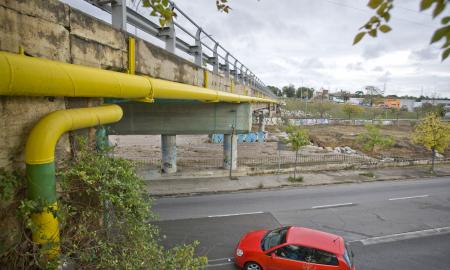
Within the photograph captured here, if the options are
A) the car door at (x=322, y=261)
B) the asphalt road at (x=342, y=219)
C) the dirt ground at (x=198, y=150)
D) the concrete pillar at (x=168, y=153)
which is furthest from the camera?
the dirt ground at (x=198, y=150)

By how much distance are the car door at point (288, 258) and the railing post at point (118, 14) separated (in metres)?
6.50

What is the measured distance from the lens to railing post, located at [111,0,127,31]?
4.52 meters

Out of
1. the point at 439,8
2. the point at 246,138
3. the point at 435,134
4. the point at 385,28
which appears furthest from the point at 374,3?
the point at 246,138

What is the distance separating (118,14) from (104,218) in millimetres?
3287

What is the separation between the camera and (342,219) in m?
11.7

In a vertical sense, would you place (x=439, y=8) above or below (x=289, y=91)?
below

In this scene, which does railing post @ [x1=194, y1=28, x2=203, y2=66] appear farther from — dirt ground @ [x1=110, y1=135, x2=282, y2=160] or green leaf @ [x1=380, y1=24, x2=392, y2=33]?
dirt ground @ [x1=110, y1=135, x2=282, y2=160]

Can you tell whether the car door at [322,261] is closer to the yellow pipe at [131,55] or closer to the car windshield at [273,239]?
the car windshield at [273,239]

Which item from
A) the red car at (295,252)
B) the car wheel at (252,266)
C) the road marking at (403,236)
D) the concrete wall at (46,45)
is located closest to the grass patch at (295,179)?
the road marking at (403,236)

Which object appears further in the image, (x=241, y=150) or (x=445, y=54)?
(x=241, y=150)

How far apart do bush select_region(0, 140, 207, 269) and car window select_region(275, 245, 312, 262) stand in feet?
13.5

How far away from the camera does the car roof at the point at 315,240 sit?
23.3 feet

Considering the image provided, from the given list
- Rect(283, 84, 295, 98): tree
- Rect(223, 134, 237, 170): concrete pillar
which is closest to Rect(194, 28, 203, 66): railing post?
Rect(223, 134, 237, 170): concrete pillar

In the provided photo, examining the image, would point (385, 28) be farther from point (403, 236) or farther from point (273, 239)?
point (403, 236)
